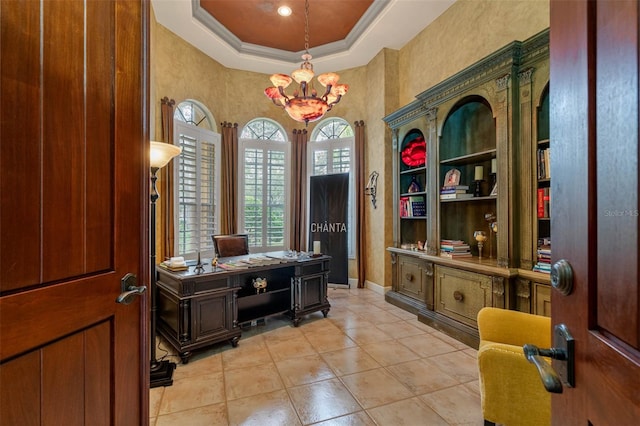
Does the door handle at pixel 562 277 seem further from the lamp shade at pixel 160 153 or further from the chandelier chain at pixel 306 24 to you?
the chandelier chain at pixel 306 24

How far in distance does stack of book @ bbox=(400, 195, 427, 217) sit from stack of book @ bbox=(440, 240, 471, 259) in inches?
29.1

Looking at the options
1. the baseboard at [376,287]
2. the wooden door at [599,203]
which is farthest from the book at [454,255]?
the wooden door at [599,203]

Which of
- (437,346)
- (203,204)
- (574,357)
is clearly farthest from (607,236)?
(203,204)

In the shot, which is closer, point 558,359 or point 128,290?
point 558,359

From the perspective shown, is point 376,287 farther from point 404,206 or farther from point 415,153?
point 415,153

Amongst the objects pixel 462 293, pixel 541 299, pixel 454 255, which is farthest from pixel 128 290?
pixel 454 255

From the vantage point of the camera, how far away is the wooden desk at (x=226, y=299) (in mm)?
2762

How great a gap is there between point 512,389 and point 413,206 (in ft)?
9.48

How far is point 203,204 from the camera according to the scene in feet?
16.1

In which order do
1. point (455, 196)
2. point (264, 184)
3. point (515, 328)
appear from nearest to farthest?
point (515, 328) → point (455, 196) → point (264, 184)

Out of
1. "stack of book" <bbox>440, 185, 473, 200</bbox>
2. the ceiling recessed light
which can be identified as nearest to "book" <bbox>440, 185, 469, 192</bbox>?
"stack of book" <bbox>440, 185, 473, 200</bbox>

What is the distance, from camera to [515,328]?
1.96m

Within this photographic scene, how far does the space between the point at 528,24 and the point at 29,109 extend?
4032 millimetres

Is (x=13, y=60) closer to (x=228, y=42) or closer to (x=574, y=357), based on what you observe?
(x=574, y=357)
